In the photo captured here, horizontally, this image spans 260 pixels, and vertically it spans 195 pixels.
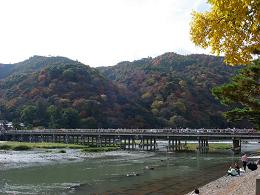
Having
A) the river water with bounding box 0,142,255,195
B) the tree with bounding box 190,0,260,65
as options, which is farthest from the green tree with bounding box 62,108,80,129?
the tree with bounding box 190,0,260,65

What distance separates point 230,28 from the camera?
682cm

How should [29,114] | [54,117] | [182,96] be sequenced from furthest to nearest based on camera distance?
[182,96] → [29,114] → [54,117]

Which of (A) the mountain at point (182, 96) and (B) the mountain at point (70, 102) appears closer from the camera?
(B) the mountain at point (70, 102)

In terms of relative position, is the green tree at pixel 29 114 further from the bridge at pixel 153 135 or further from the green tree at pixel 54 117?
the bridge at pixel 153 135

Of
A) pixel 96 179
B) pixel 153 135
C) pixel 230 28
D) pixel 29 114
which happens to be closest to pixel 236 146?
pixel 153 135

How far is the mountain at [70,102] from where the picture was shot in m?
107

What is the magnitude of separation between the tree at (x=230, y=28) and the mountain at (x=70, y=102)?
9774cm

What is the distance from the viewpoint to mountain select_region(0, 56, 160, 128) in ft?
352

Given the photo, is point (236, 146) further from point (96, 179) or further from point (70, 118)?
point (70, 118)

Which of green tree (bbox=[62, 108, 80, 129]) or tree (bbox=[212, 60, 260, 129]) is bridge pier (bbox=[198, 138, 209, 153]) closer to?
green tree (bbox=[62, 108, 80, 129])

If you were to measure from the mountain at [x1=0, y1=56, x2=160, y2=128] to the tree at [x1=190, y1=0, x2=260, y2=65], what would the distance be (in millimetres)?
97740

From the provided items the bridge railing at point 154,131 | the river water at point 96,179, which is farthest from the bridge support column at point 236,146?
the river water at point 96,179

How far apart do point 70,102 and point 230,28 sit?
360 feet

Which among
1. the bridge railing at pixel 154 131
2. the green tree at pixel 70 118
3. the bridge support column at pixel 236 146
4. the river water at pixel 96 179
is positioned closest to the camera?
the river water at pixel 96 179
